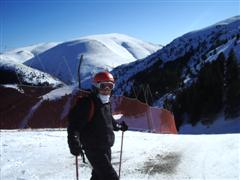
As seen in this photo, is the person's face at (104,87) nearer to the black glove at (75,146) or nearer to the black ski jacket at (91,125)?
the black ski jacket at (91,125)

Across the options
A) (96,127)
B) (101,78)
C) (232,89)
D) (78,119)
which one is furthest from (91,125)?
(232,89)

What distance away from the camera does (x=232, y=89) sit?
55344 mm

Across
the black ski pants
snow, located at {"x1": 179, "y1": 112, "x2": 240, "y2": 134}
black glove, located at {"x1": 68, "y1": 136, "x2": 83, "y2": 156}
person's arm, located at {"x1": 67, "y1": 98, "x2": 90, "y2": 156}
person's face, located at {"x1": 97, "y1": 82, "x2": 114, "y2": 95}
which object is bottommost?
snow, located at {"x1": 179, "y1": 112, "x2": 240, "y2": 134}

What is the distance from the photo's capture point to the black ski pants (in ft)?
18.1

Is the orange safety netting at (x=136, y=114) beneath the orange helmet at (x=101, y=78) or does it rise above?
beneath

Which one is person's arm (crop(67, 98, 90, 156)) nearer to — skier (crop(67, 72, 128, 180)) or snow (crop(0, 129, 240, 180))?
skier (crop(67, 72, 128, 180))

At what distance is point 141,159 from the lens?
9.73 meters

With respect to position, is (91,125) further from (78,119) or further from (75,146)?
(75,146)

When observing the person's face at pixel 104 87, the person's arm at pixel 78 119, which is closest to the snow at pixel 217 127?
the person's face at pixel 104 87

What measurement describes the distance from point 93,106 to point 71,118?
1.09 ft

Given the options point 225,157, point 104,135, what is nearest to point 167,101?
point 225,157

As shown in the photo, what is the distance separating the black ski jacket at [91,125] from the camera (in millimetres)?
5418

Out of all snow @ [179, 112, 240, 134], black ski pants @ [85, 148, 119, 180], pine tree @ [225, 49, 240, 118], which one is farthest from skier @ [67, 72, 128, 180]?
pine tree @ [225, 49, 240, 118]

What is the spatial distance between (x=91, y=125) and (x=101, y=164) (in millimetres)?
543
